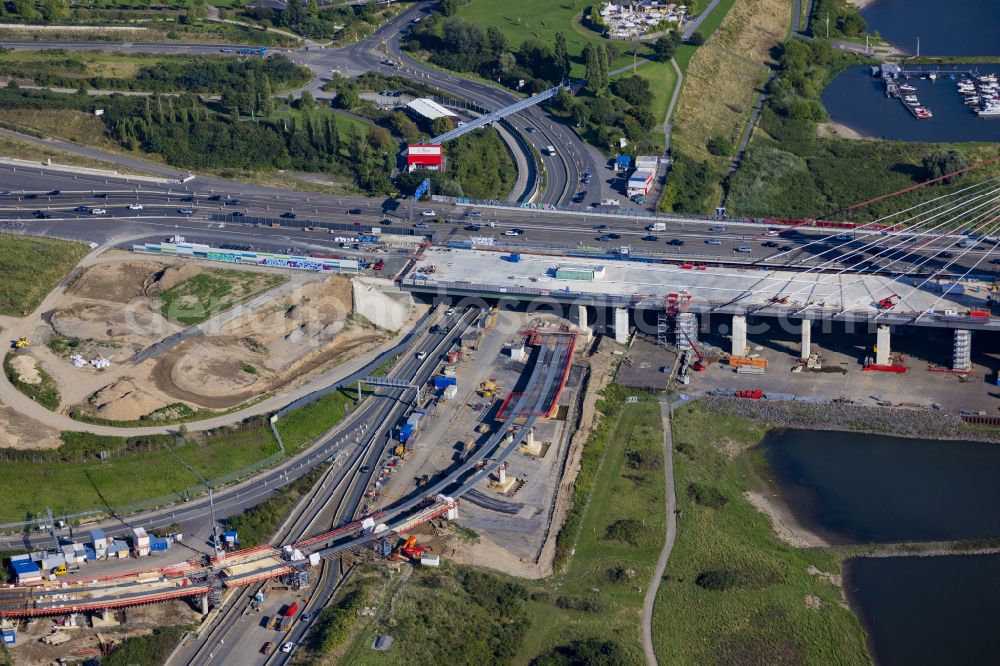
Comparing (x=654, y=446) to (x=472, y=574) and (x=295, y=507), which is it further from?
(x=295, y=507)

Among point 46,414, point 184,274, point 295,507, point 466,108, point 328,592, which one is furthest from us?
point 466,108

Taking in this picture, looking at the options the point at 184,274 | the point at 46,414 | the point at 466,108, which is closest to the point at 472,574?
the point at 46,414

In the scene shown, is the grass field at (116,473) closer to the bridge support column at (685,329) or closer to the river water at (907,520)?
the bridge support column at (685,329)

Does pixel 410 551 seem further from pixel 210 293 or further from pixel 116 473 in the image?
pixel 210 293

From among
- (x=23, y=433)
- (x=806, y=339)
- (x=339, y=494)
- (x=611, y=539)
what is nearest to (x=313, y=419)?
(x=339, y=494)

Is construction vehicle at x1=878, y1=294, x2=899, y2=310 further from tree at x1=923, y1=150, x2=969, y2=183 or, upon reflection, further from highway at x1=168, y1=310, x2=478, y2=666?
tree at x1=923, y1=150, x2=969, y2=183

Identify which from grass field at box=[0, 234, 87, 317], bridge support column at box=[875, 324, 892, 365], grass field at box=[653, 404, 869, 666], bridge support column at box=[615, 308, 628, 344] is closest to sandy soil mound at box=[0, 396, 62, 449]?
grass field at box=[0, 234, 87, 317]
